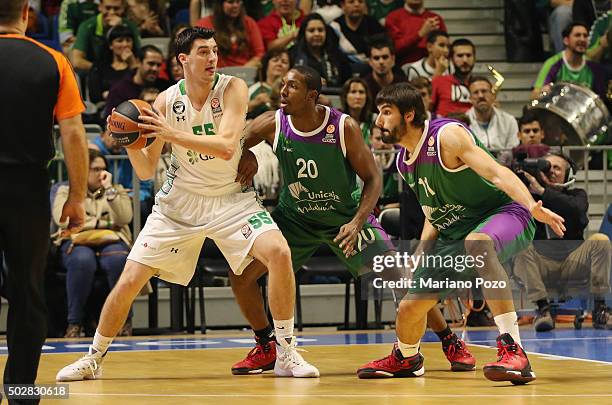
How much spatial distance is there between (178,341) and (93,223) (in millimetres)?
1378

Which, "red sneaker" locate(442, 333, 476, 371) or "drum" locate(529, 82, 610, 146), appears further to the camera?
"drum" locate(529, 82, 610, 146)

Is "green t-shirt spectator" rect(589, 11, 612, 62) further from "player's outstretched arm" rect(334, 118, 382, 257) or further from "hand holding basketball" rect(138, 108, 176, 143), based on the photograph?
"hand holding basketball" rect(138, 108, 176, 143)

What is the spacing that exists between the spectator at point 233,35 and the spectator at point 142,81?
0.83 metres

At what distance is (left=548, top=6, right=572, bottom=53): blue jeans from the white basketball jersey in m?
8.18

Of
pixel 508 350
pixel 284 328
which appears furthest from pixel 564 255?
pixel 284 328

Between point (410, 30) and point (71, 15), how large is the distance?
3785 millimetres

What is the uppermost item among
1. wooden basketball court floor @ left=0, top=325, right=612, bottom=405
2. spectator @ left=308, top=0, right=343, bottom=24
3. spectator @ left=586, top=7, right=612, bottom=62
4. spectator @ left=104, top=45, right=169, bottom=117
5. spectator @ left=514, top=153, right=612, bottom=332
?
spectator @ left=308, top=0, right=343, bottom=24

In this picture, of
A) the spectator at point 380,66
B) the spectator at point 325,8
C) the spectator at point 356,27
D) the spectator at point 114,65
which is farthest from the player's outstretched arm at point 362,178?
the spectator at point 325,8

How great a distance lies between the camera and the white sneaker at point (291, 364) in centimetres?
668

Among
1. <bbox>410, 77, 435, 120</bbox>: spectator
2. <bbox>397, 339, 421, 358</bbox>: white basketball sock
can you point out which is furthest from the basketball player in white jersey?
<bbox>410, 77, 435, 120</bbox>: spectator

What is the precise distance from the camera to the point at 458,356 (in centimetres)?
708

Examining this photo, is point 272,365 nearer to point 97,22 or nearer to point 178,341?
point 178,341

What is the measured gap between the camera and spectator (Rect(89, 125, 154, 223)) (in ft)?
35.1

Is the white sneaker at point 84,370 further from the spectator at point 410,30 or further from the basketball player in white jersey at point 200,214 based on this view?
the spectator at point 410,30
